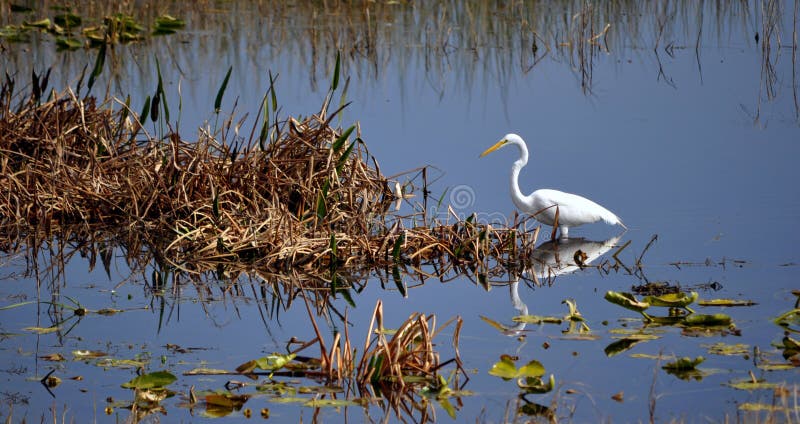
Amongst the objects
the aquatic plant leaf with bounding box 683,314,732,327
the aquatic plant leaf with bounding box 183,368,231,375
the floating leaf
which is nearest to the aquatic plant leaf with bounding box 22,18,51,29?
the floating leaf

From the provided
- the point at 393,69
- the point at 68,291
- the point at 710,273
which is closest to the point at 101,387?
the point at 68,291

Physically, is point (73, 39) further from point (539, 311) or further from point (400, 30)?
point (539, 311)

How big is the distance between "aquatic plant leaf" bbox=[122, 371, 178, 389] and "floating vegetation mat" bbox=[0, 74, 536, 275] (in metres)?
1.99

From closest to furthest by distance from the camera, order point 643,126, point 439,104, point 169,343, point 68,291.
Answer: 1. point 169,343
2. point 68,291
3. point 643,126
4. point 439,104

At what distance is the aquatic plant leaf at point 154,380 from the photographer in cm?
442

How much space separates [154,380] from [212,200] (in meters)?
2.59

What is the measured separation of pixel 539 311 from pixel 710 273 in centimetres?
128

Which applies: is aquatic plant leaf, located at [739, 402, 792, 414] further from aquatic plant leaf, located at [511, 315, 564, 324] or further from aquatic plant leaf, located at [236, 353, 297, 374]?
aquatic plant leaf, located at [236, 353, 297, 374]

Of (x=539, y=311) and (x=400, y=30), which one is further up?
(x=400, y=30)

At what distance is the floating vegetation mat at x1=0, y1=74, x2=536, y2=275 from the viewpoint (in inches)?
259

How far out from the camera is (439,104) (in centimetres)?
A: 1141

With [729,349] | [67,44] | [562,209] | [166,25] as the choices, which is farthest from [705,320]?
[166,25]

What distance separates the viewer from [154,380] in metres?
4.43

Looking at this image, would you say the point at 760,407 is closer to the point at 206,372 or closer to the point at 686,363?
the point at 686,363
